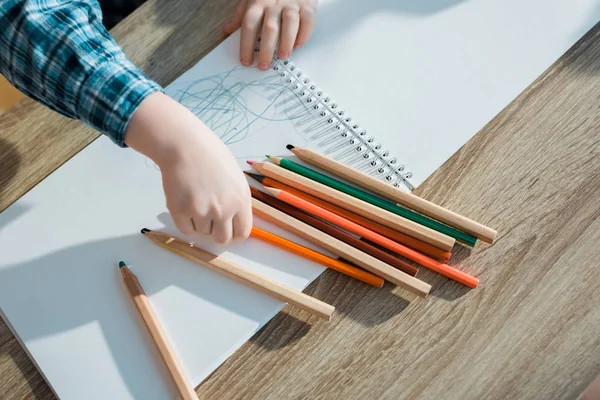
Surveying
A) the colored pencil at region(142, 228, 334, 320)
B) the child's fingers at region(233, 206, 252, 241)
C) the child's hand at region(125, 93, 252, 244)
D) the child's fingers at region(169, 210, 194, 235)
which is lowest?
the colored pencil at region(142, 228, 334, 320)

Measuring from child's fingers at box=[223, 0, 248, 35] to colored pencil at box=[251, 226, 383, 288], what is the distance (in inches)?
9.7

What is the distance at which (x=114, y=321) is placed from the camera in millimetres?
579

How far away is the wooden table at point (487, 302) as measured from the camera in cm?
54

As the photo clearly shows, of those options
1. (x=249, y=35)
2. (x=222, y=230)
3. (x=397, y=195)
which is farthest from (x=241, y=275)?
(x=249, y=35)

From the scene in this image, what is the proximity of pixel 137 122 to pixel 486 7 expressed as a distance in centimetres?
42

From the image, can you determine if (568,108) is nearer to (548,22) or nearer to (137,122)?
(548,22)

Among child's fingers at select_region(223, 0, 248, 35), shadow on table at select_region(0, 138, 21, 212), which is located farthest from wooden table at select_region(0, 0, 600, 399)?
child's fingers at select_region(223, 0, 248, 35)

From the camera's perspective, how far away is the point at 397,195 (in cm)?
59

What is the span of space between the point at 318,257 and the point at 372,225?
0.06 m

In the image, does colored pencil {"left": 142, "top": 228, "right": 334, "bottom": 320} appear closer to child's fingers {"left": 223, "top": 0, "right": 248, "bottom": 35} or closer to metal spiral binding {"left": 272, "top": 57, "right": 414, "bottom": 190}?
metal spiral binding {"left": 272, "top": 57, "right": 414, "bottom": 190}

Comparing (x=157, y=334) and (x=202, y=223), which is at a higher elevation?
(x=202, y=223)

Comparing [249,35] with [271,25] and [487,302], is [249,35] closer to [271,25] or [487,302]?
[271,25]

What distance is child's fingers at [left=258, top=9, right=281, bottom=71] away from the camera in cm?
67

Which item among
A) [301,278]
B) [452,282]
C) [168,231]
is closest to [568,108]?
[452,282]
